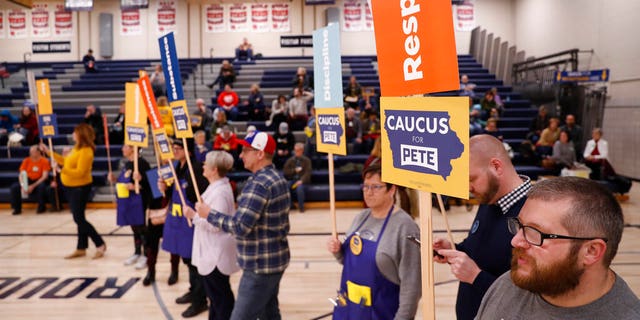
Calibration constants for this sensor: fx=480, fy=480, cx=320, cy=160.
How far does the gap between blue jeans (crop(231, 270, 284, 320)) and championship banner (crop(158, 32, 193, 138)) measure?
1.46 meters

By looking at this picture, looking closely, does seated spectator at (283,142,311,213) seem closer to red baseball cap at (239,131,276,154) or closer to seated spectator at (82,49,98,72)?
red baseball cap at (239,131,276,154)

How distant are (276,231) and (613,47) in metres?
13.6

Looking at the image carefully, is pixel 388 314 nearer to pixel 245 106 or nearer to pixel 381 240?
pixel 381 240

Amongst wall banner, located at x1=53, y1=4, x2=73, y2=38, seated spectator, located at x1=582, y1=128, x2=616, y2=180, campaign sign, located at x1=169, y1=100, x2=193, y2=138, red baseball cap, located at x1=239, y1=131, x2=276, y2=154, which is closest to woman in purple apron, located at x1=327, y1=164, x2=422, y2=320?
red baseball cap, located at x1=239, y1=131, x2=276, y2=154

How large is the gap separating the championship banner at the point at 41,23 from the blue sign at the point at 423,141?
26.4m

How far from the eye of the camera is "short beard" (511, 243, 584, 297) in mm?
1230

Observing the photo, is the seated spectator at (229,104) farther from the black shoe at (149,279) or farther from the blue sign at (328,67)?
the blue sign at (328,67)

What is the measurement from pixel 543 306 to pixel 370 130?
446 inches

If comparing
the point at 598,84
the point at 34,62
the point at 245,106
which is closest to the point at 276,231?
the point at 245,106

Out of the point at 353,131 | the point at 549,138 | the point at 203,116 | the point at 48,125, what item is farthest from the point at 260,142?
the point at 549,138

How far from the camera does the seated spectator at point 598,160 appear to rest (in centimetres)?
1045

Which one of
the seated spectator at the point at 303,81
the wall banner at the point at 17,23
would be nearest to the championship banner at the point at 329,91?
the seated spectator at the point at 303,81

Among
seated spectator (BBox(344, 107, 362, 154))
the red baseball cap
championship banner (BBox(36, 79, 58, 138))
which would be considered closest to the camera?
the red baseball cap

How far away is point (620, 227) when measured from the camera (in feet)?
4.14
